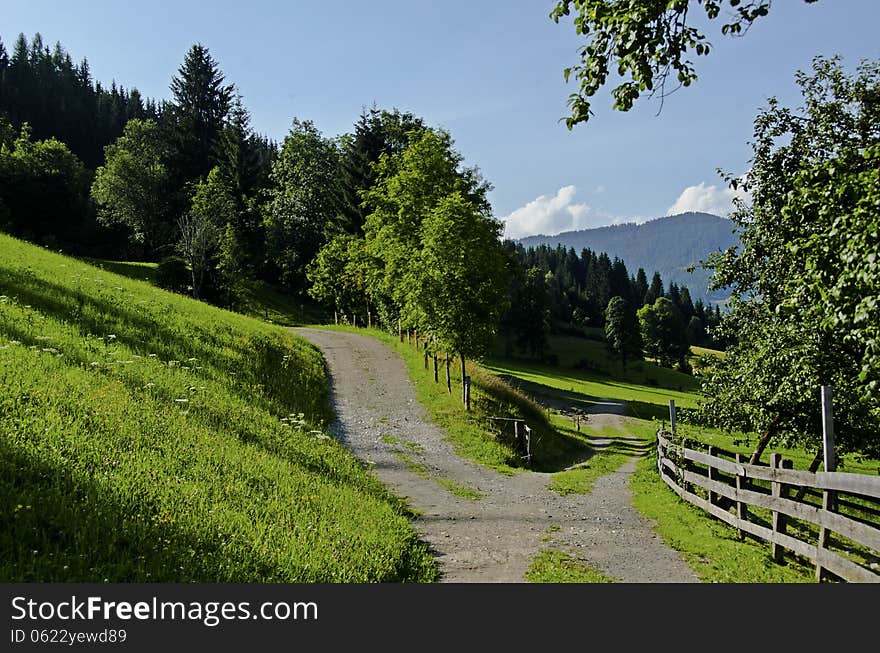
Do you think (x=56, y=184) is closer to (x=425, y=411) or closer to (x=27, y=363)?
(x=425, y=411)

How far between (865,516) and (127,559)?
59.2 ft

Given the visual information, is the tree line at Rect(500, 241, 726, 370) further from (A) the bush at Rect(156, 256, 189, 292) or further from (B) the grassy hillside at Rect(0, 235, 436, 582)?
(B) the grassy hillside at Rect(0, 235, 436, 582)

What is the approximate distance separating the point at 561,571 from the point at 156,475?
6.01 m

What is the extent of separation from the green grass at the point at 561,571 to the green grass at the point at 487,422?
9396 mm


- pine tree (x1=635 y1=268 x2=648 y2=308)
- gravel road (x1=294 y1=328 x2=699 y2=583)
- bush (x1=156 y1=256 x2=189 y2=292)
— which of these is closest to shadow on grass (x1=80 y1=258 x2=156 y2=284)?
bush (x1=156 y1=256 x2=189 y2=292)

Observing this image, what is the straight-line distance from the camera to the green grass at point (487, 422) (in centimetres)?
2064

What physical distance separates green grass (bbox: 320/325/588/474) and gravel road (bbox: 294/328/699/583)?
75cm

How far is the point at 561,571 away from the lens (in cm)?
812

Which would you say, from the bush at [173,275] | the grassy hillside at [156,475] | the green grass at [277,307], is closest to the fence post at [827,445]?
the grassy hillside at [156,475]

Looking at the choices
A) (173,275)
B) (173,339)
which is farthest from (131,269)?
(173,339)

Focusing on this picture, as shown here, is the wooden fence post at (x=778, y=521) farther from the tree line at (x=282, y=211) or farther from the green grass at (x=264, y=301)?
the green grass at (x=264, y=301)

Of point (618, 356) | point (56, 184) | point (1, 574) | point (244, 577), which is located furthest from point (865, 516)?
point (618, 356)

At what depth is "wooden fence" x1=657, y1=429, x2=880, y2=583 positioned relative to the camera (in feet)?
23.1

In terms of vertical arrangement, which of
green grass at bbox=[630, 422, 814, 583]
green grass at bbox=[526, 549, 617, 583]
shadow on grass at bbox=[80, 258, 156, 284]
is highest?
shadow on grass at bbox=[80, 258, 156, 284]
